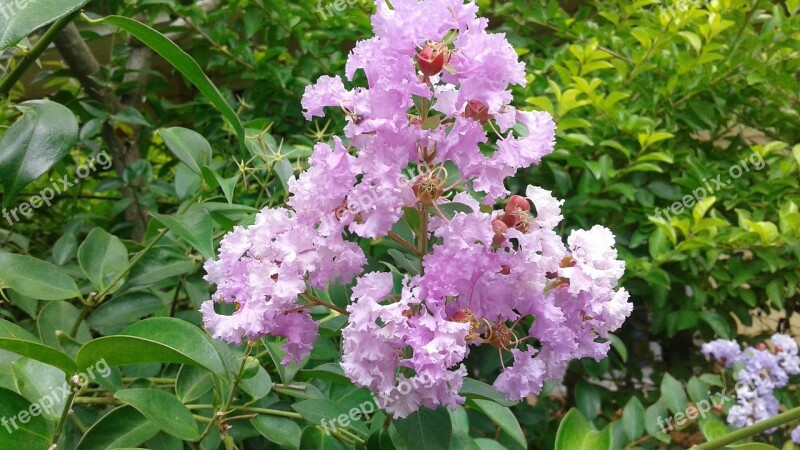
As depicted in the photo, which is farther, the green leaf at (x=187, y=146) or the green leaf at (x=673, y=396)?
the green leaf at (x=673, y=396)

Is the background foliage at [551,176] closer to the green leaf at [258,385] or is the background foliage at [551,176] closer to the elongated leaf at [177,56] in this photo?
the green leaf at [258,385]

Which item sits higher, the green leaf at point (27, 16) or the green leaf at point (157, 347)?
the green leaf at point (27, 16)

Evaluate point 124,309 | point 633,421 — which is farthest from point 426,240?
point 633,421

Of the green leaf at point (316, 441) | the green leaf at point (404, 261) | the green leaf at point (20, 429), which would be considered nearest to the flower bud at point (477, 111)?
the green leaf at point (404, 261)

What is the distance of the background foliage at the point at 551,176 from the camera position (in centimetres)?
92

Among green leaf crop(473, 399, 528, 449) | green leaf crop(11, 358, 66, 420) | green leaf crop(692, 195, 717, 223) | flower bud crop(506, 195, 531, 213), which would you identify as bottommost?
green leaf crop(692, 195, 717, 223)

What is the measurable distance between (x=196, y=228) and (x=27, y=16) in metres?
0.34

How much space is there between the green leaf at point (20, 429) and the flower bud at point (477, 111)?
1.66 feet

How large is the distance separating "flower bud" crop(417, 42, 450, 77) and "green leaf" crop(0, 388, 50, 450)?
496 millimetres

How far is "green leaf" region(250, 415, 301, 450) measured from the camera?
2.54 feet

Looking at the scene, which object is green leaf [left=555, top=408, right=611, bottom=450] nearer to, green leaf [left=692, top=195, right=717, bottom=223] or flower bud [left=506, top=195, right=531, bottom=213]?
flower bud [left=506, top=195, right=531, bottom=213]

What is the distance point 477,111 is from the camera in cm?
58

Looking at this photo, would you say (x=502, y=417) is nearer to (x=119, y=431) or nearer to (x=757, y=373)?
(x=119, y=431)

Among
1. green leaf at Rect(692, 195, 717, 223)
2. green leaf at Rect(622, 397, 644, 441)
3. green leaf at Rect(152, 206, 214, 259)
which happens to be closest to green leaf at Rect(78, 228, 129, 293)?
green leaf at Rect(152, 206, 214, 259)
